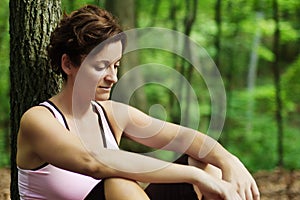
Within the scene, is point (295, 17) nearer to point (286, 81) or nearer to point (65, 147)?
point (286, 81)

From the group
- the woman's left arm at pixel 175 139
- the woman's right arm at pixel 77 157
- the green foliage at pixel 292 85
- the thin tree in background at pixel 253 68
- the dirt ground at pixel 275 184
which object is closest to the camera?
the woman's right arm at pixel 77 157

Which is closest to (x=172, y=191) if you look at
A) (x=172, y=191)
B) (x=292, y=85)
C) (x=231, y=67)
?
(x=172, y=191)

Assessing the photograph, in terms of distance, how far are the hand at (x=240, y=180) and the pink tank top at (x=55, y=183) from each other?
565mm

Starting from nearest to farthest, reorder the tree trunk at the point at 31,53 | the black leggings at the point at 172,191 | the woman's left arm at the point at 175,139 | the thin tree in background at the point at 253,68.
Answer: the black leggings at the point at 172,191 < the woman's left arm at the point at 175,139 < the tree trunk at the point at 31,53 < the thin tree in background at the point at 253,68

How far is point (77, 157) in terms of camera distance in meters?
2.24

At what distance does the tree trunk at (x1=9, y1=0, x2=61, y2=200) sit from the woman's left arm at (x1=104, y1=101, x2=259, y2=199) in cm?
38

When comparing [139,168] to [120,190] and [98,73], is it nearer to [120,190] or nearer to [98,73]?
[120,190]

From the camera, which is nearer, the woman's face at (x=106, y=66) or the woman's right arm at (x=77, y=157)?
the woman's right arm at (x=77, y=157)

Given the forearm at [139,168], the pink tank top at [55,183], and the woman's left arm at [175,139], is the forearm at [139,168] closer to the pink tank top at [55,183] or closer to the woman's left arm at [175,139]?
the pink tank top at [55,183]

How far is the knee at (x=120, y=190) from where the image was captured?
2246 millimetres

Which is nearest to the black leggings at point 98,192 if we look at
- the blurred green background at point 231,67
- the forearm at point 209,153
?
the forearm at point 209,153

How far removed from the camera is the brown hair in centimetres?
234

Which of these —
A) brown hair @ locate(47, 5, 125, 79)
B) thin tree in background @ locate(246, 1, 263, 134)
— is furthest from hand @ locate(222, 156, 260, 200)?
thin tree in background @ locate(246, 1, 263, 134)

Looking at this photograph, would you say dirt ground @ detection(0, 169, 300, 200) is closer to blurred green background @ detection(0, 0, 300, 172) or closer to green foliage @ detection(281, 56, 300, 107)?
blurred green background @ detection(0, 0, 300, 172)
